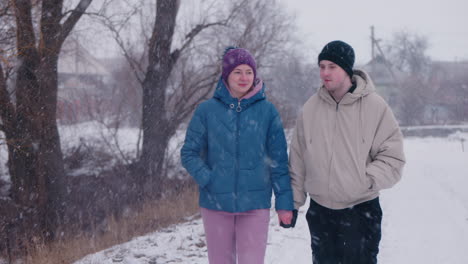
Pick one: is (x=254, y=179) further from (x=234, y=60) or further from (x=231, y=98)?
(x=234, y=60)

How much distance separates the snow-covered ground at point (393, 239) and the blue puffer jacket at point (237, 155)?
2.09 m

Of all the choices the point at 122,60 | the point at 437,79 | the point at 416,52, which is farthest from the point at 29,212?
the point at 416,52

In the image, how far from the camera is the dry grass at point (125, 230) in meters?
5.84

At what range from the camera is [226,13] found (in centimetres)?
1122

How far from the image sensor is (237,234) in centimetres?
292

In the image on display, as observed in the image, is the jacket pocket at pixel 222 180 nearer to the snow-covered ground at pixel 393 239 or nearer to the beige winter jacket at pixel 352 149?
the beige winter jacket at pixel 352 149

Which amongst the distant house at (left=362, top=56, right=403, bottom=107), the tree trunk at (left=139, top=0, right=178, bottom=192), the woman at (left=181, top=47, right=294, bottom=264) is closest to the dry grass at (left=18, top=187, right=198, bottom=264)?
the tree trunk at (left=139, top=0, right=178, bottom=192)

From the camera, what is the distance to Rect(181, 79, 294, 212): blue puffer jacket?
112 inches

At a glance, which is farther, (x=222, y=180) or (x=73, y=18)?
(x=73, y=18)

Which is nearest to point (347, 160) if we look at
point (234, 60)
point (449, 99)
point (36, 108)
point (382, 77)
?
point (234, 60)

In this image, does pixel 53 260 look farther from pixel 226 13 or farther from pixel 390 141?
pixel 226 13

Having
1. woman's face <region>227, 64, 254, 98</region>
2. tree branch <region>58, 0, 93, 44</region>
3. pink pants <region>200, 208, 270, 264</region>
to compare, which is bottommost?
pink pants <region>200, 208, 270, 264</region>

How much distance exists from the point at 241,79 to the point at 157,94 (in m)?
7.94

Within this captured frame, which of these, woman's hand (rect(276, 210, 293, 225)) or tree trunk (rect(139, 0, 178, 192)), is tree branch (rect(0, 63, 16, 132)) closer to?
tree trunk (rect(139, 0, 178, 192))
